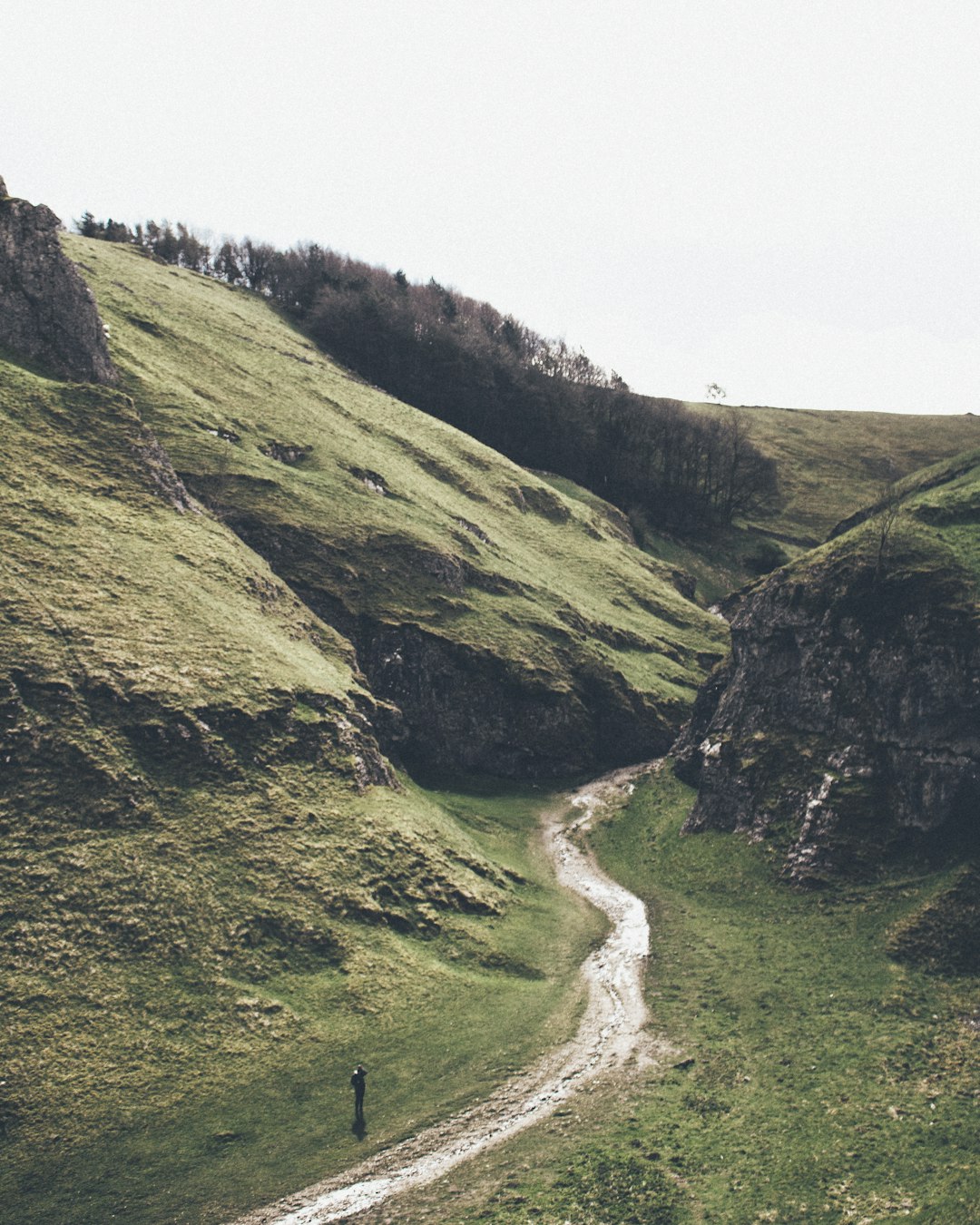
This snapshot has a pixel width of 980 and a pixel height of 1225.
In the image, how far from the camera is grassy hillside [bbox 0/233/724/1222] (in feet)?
91.0

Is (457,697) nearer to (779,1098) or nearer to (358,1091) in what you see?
(358,1091)

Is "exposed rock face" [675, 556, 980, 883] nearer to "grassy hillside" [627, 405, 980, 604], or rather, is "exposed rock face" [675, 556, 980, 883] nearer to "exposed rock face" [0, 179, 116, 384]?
"exposed rock face" [0, 179, 116, 384]

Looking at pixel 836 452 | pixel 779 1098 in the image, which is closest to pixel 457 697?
pixel 779 1098

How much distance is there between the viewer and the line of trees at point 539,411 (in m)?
133

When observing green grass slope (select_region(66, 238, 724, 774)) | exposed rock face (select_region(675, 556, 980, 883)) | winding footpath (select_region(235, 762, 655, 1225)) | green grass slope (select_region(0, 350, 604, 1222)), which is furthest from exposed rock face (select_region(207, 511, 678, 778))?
winding footpath (select_region(235, 762, 655, 1225))

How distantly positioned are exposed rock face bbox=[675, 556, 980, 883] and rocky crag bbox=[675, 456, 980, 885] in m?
0.08

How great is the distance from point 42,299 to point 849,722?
67909mm

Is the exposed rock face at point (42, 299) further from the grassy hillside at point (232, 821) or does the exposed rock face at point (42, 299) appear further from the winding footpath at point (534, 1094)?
the winding footpath at point (534, 1094)

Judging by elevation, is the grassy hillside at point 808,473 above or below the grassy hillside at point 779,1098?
above

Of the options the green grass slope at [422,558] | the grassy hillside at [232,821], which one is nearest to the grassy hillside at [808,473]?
the green grass slope at [422,558]

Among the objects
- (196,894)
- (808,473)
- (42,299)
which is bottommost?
(196,894)

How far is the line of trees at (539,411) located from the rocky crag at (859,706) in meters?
76.2

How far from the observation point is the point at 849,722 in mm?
50531

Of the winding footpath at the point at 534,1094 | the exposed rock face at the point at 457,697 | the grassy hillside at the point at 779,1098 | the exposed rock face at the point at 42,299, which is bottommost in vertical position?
the winding footpath at the point at 534,1094
